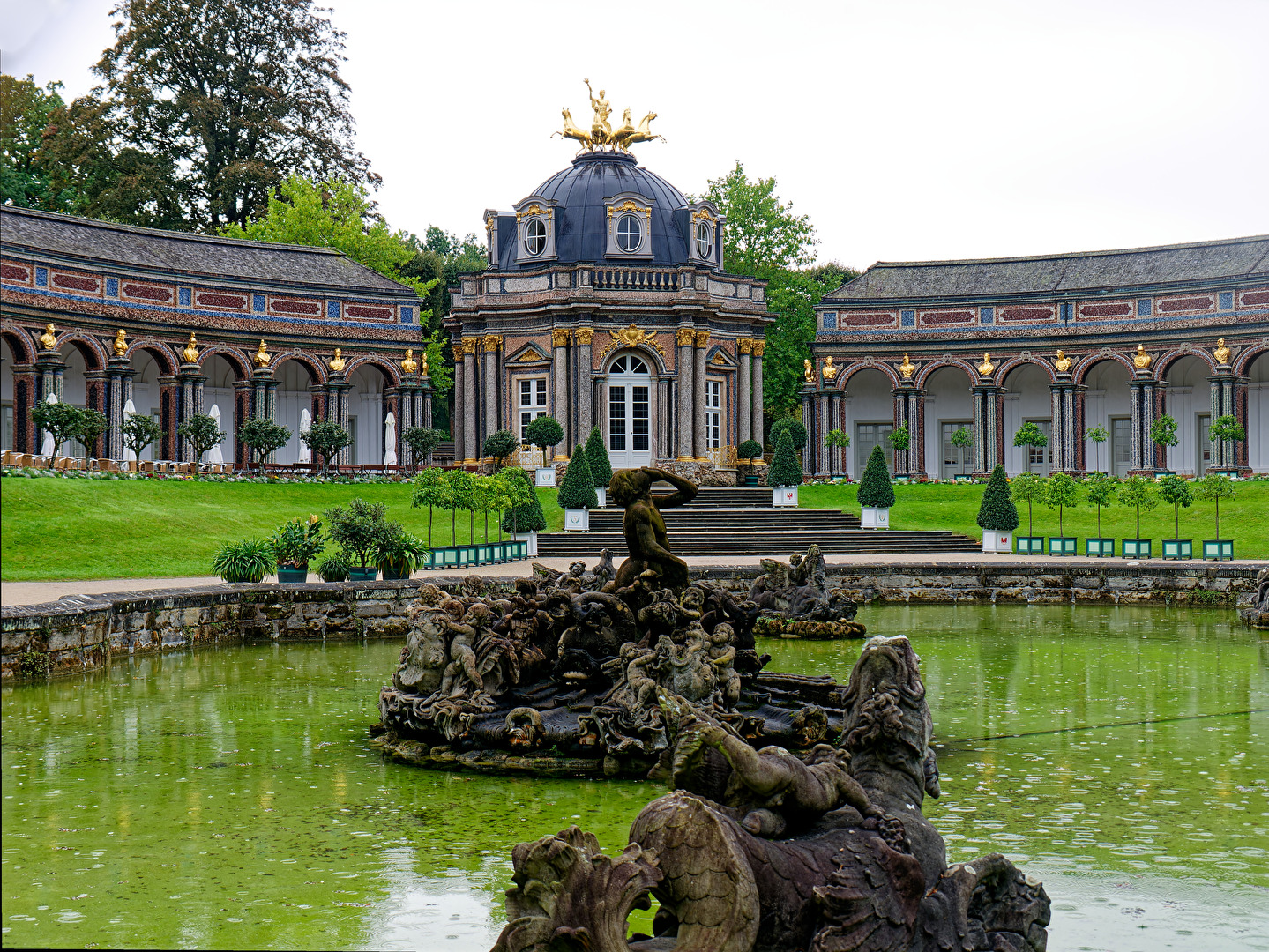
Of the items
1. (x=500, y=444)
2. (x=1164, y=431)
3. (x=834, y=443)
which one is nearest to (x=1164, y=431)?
(x=1164, y=431)

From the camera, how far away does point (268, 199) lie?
162 ft

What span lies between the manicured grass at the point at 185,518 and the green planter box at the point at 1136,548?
13.1 meters

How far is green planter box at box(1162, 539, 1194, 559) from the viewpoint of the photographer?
26.0 m

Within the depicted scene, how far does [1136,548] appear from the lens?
26844 millimetres

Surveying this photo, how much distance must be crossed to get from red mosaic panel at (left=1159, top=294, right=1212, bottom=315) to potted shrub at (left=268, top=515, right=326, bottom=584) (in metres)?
34.7

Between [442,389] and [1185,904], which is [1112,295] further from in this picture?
[1185,904]

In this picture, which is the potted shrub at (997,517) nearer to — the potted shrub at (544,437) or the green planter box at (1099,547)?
the green planter box at (1099,547)

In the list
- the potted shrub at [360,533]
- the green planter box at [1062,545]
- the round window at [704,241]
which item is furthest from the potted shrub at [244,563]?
the round window at [704,241]

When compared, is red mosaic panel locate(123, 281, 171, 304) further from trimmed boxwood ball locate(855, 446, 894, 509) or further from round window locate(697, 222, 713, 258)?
trimmed boxwood ball locate(855, 446, 894, 509)

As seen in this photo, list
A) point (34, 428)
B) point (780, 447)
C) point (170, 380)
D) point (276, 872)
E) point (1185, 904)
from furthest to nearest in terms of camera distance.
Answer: point (170, 380) → point (780, 447) → point (34, 428) → point (276, 872) → point (1185, 904)

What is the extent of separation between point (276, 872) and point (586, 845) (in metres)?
2.96

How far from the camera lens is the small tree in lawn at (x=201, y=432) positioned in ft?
114

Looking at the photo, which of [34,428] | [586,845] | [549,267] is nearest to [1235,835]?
[586,845]

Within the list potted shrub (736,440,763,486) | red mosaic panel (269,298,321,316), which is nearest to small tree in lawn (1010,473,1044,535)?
potted shrub (736,440,763,486)
